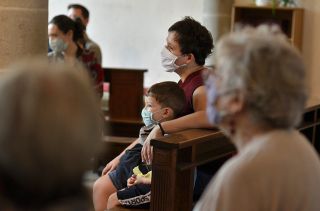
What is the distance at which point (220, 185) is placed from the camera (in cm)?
208

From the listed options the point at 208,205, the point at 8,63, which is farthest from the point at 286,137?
the point at 8,63

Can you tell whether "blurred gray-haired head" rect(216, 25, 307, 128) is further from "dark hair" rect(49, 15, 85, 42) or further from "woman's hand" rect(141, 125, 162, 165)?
"dark hair" rect(49, 15, 85, 42)

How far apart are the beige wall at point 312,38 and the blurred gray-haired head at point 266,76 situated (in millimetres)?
6337

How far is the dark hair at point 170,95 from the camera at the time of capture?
405 cm

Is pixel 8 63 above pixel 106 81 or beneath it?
above

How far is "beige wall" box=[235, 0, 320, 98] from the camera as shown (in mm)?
8305

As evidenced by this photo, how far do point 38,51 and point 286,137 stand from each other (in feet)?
10.4

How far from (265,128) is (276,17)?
661 cm

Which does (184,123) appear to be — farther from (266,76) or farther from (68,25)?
(68,25)

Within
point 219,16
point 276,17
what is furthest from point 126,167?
point 219,16

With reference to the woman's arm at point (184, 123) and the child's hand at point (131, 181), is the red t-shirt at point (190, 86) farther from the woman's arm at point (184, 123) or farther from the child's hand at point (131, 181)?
the child's hand at point (131, 181)

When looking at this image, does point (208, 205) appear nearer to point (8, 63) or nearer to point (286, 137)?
point (286, 137)

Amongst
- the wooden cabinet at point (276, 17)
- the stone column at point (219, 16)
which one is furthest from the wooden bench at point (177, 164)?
the stone column at point (219, 16)

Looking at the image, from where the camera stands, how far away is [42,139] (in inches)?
52.8
